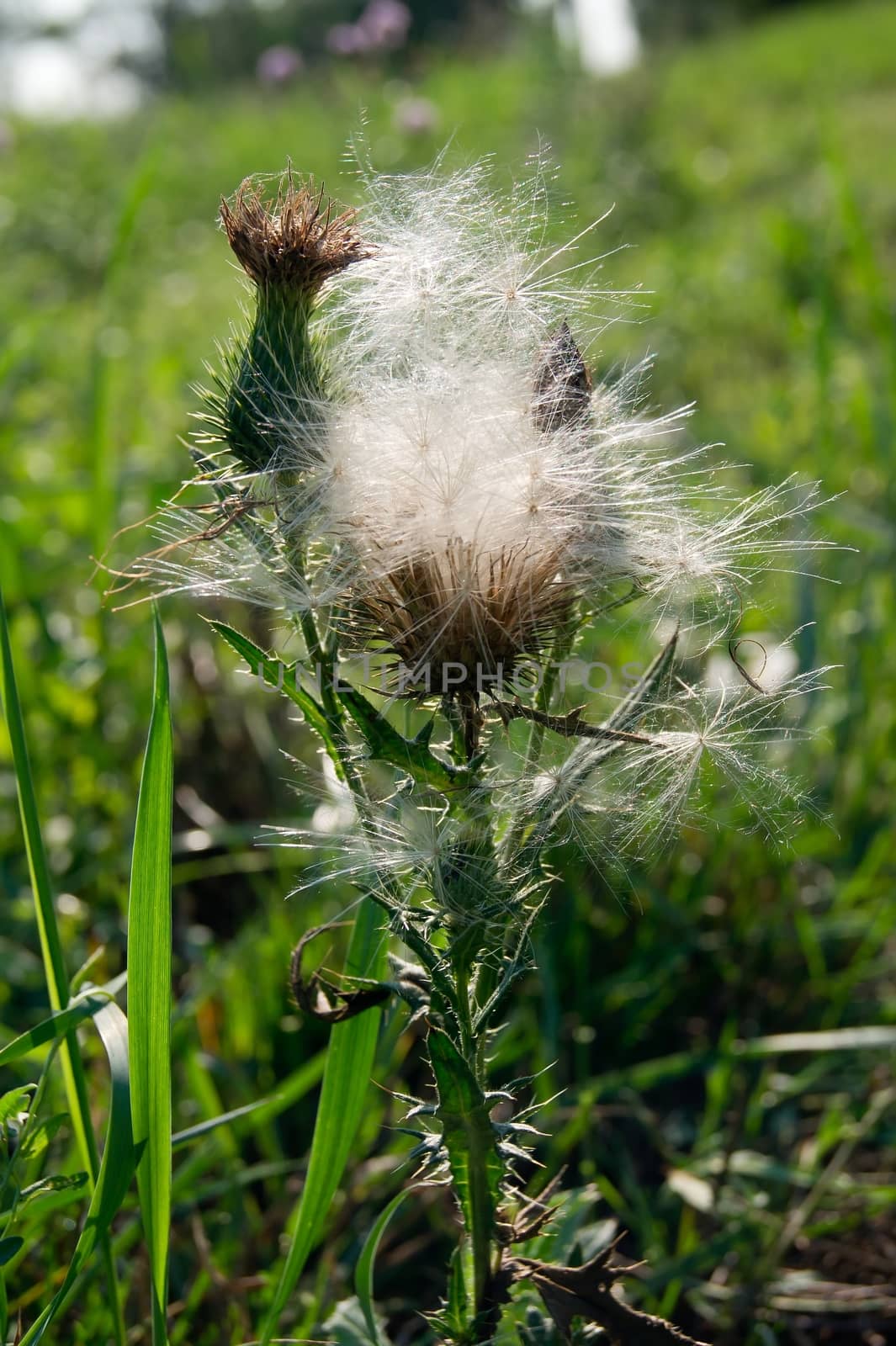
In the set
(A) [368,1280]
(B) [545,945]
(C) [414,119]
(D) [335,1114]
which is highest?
(C) [414,119]

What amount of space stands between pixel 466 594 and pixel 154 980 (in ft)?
1.51

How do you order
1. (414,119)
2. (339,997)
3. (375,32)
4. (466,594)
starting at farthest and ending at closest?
1. (375,32)
2. (414,119)
3. (339,997)
4. (466,594)

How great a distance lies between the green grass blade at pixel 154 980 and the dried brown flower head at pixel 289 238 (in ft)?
1.03

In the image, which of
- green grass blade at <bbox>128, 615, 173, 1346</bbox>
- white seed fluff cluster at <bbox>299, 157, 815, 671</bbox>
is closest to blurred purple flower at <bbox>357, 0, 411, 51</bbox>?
white seed fluff cluster at <bbox>299, 157, 815, 671</bbox>

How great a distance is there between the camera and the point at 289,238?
0.98 m

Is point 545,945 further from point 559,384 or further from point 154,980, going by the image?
point 559,384

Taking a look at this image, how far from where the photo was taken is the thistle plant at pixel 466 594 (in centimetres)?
94

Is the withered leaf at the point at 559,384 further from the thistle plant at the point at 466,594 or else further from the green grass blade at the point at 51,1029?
the green grass blade at the point at 51,1029

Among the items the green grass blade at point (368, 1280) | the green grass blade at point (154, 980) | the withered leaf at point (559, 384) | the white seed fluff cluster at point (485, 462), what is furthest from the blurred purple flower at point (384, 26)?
the green grass blade at point (368, 1280)

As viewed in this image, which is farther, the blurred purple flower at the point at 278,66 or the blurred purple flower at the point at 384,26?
the blurred purple flower at the point at 278,66

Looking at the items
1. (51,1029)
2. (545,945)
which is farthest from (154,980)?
(545,945)

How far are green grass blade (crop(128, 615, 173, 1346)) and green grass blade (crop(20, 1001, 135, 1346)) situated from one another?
18mm

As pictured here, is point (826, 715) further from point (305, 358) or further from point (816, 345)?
point (305, 358)

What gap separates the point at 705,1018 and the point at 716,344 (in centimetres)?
372
